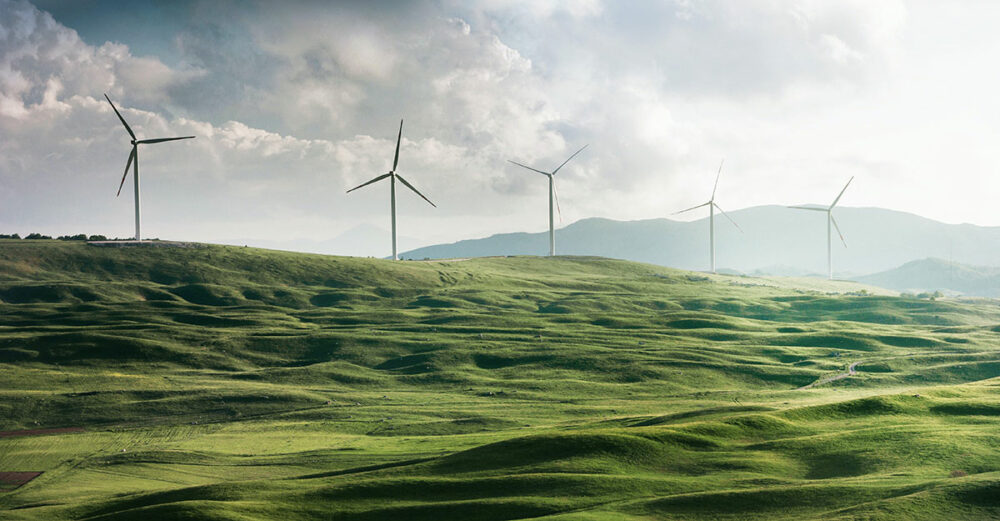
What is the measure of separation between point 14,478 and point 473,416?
52.1m

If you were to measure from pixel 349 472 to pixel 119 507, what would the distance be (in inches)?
687

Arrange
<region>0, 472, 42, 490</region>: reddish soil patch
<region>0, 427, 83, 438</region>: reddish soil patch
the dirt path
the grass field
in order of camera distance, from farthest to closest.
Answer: the dirt path → <region>0, 427, 83, 438</region>: reddish soil patch → <region>0, 472, 42, 490</region>: reddish soil patch → the grass field

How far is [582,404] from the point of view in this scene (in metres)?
120

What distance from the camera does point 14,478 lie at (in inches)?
3135

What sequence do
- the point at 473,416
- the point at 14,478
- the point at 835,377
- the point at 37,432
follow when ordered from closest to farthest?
1. the point at 14,478
2. the point at 37,432
3. the point at 473,416
4. the point at 835,377

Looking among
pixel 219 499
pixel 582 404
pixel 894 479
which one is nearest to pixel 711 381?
pixel 582 404

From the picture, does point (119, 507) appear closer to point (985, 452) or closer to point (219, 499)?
point (219, 499)

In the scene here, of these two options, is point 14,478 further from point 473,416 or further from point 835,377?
point 835,377

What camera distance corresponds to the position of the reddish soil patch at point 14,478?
252 ft

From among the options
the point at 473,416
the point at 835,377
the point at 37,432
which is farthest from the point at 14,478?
the point at 835,377

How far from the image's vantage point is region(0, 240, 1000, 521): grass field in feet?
172

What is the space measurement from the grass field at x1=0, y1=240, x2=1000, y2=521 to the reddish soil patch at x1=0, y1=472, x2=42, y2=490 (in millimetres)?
493

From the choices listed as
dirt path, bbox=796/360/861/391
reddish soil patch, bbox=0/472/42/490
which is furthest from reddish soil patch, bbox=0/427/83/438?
dirt path, bbox=796/360/861/391

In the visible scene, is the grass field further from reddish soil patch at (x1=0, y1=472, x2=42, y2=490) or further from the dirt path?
the dirt path
